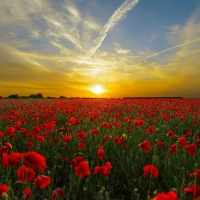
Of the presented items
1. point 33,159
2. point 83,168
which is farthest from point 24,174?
point 83,168

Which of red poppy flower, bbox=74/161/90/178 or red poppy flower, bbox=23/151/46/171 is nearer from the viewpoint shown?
red poppy flower, bbox=23/151/46/171

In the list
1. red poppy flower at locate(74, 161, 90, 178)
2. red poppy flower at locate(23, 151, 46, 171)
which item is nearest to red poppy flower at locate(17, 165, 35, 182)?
red poppy flower at locate(23, 151, 46, 171)

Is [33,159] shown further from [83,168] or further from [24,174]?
[83,168]

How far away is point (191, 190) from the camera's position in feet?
5.32

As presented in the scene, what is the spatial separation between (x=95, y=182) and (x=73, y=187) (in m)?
0.35

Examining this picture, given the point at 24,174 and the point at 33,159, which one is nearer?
the point at 33,159

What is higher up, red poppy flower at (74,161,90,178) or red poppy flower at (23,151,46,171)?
red poppy flower at (23,151,46,171)

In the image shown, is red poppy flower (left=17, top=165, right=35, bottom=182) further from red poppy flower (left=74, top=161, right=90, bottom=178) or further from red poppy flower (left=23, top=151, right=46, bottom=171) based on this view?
red poppy flower (left=74, top=161, right=90, bottom=178)

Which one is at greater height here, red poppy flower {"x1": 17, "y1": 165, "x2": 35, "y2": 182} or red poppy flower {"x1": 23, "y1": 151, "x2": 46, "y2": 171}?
red poppy flower {"x1": 23, "y1": 151, "x2": 46, "y2": 171}

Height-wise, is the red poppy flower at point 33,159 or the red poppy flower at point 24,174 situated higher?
the red poppy flower at point 33,159

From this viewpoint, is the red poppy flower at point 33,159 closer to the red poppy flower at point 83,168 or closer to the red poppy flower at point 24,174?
the red poppy flower at point 24,174

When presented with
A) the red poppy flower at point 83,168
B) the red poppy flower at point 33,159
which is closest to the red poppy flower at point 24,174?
the red poppy flower at point 33,159

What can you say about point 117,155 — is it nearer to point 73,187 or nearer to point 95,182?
point 95,182

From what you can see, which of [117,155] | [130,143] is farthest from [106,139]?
[130,143]
